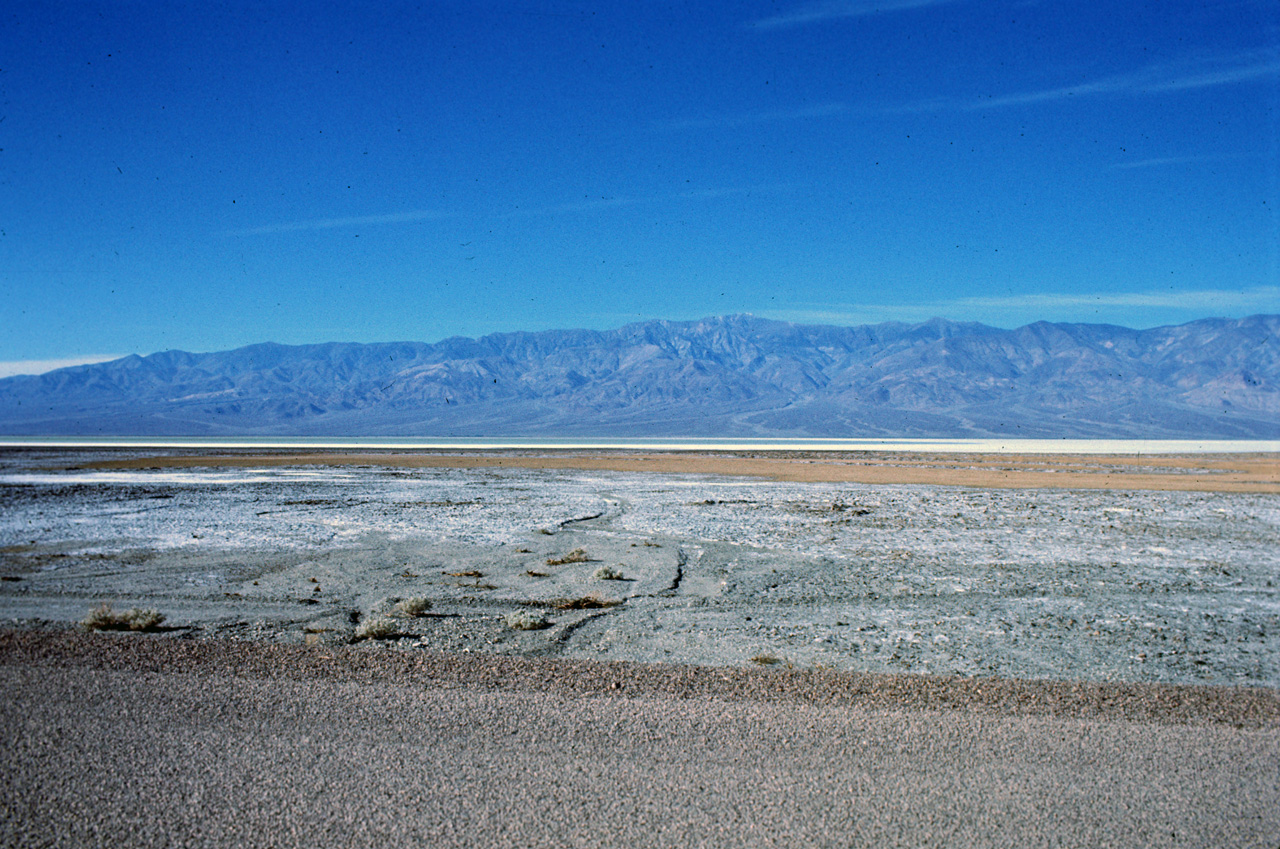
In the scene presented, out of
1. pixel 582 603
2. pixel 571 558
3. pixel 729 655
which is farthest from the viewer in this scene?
pixel 571 558

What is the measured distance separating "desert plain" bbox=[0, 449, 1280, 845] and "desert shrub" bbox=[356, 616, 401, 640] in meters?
0.03

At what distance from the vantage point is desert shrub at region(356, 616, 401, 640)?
30.5 feet

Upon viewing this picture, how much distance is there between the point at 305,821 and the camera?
500 centimetres

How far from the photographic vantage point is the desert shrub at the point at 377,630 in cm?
929

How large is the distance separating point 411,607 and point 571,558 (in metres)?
4.72

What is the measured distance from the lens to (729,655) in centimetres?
880

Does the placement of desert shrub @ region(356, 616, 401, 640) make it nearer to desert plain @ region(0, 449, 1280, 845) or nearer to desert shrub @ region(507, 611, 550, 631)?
desert plain @ region(0, 449, 1280, 845)

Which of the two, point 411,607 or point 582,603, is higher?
point 411,607

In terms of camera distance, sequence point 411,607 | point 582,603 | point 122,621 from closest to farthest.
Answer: point 122,621, point 411,607, point 582,603

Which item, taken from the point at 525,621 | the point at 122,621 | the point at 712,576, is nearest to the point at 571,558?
the point at 712,576

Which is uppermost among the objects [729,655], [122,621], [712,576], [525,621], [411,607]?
[122,621]

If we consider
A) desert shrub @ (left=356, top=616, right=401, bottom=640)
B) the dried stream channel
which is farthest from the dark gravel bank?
the dried stream channel

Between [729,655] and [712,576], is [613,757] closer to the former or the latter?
[729,655]

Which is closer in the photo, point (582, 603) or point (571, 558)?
point (582, 603)
